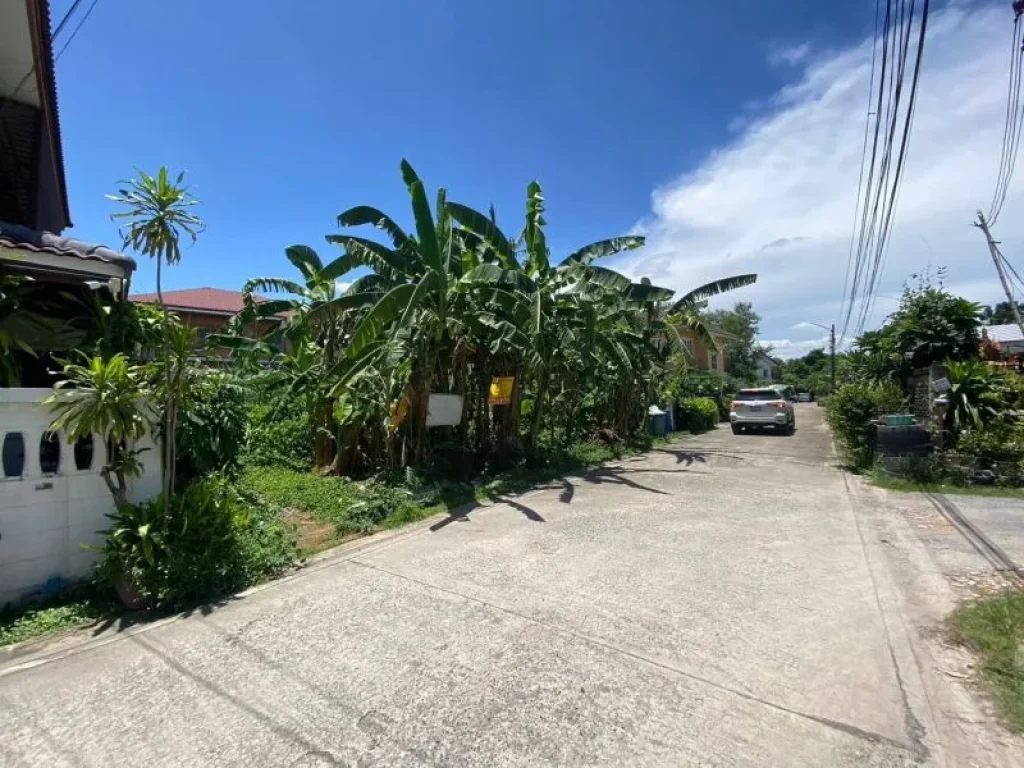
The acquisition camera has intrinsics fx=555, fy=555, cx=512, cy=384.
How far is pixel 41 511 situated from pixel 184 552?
49.2 inches

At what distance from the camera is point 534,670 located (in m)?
3.50

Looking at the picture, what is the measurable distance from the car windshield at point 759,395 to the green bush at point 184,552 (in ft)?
62.8

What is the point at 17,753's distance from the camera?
9.21 feet

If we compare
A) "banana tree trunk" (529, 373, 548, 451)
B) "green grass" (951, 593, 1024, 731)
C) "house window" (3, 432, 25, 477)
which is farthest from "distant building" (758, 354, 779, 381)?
"house window" (3, 432, 25, 477)

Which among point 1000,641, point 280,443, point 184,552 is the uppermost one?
point 280,443

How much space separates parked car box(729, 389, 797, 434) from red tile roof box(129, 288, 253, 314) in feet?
66.1

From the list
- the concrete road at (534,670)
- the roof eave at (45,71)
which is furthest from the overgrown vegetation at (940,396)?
the roof eave at (45,71)

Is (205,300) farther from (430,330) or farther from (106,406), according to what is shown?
(106,406)

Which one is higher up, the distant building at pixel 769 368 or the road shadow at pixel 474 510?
the distant building at pixel 769 368

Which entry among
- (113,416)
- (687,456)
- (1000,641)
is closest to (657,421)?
(687,456)

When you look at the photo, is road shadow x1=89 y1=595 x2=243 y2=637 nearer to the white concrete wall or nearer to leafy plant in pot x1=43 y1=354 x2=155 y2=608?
leafy plant in pot x1=43 y1=354 x2=155 y2=608

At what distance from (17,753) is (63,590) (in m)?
2.36

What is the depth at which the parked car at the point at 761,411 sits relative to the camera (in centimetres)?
2031

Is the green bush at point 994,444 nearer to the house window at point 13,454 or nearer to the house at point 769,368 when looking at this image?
the house window at point 13,454
